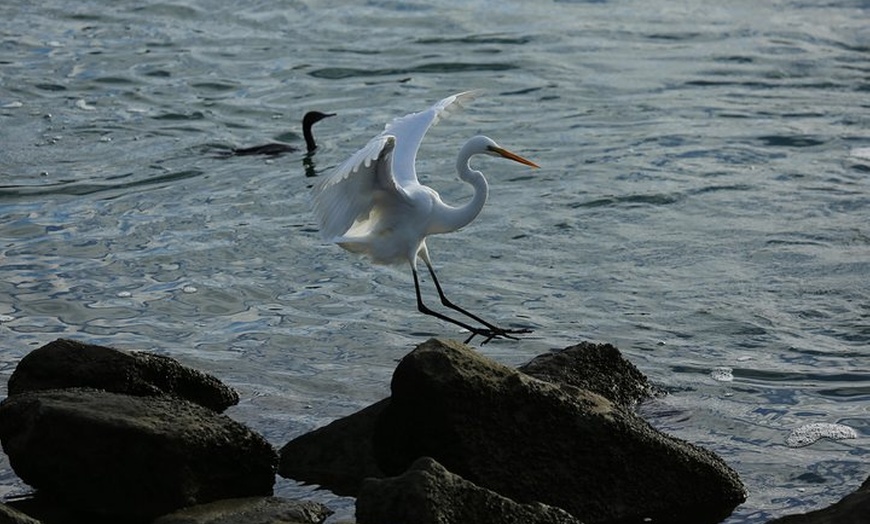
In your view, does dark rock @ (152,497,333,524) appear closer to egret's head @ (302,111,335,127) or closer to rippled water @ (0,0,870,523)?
rippled water @ (0,0,870,523)

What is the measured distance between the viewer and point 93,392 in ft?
19.3

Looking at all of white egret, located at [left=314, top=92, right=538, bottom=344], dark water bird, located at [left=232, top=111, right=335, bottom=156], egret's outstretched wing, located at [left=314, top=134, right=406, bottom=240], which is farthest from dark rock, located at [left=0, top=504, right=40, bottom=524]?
dark water bird, located at [left=232, top=111, right=335, bottom=156]

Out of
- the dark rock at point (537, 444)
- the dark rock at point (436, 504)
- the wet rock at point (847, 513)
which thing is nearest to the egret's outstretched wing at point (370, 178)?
the dark rock at point (537, 444)

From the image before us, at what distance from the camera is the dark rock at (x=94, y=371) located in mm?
6219

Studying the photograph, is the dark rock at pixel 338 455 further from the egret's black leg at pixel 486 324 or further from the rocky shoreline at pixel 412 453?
the egret's black leg at pixel 486 324

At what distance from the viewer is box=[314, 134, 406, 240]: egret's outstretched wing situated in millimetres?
7566

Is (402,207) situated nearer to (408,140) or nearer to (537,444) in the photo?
(408,140)

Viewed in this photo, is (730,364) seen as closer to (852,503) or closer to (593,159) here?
(852,503)

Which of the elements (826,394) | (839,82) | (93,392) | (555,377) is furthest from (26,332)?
(839,82)

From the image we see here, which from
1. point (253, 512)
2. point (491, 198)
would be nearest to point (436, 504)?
point (253, 512)

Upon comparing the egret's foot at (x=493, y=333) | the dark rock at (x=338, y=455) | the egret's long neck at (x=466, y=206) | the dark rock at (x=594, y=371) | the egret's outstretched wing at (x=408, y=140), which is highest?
the egret's outstretched wing at (x=408, y=140)

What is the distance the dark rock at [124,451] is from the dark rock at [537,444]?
77 centimetres

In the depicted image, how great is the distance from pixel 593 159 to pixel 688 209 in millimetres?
1607

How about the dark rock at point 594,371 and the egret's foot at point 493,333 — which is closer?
the dark rock at point 594,371
